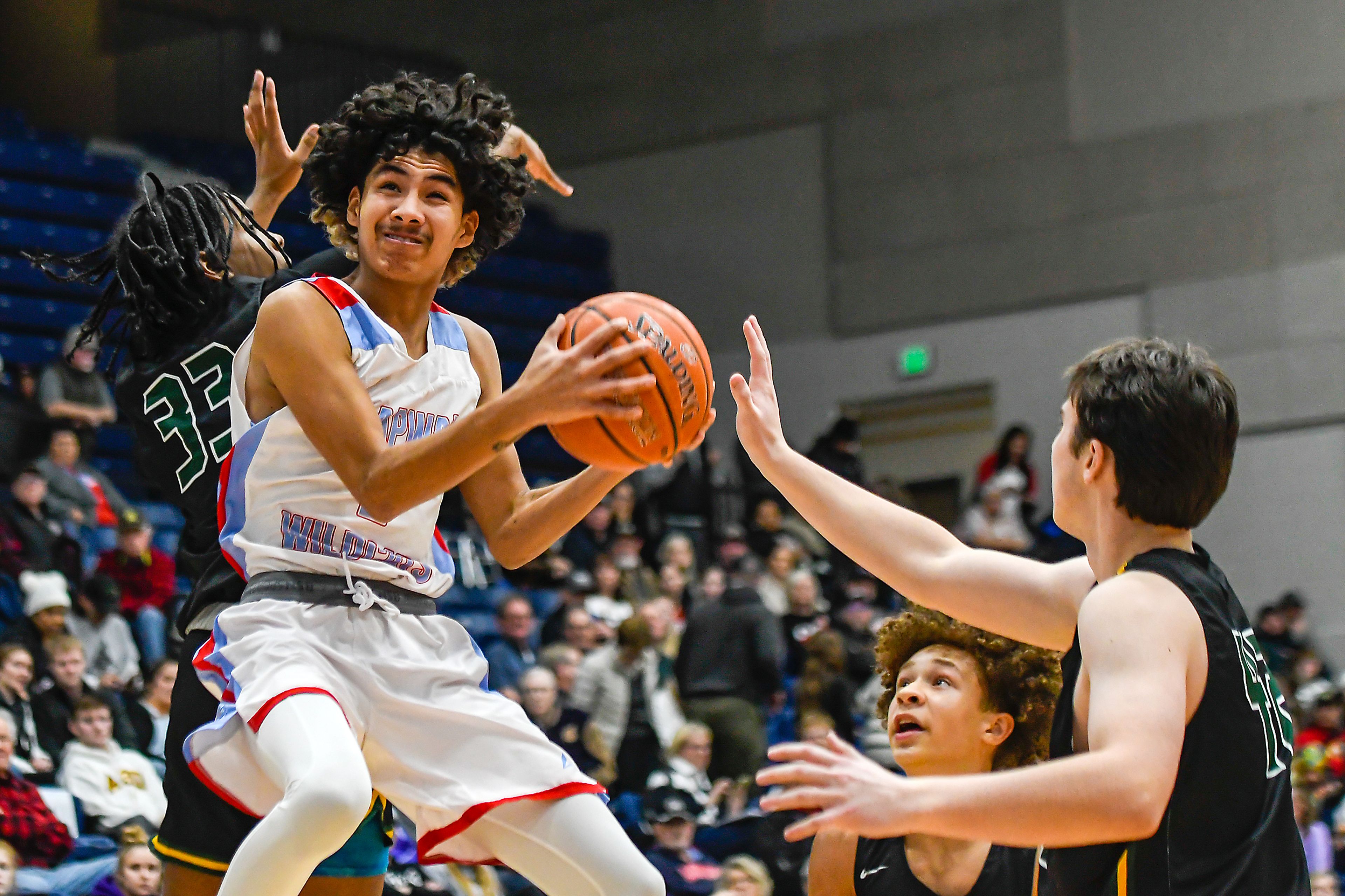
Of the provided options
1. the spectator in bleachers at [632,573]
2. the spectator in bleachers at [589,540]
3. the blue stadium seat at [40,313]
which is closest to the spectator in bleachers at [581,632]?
the spectator in bleachers at [632,573]

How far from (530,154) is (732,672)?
5.29 m

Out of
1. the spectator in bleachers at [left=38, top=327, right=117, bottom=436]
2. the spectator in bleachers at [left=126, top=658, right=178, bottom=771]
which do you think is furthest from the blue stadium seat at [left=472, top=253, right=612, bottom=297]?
the spectator in bleachers at [left=126, top=658, right=178, bottom=771]

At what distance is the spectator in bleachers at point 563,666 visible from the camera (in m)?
8.70

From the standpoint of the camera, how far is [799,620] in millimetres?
10438

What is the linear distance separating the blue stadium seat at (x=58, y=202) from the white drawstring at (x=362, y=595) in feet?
33.4

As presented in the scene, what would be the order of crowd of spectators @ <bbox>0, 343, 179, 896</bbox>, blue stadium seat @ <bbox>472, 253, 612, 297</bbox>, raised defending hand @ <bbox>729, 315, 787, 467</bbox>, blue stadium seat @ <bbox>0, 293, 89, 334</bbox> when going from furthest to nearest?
1. blue stadium seat @ <bbox>472, 253, 612, 297</bbox>
2. blue stadium seat @ <bbox>0, 293, 89, 334</bbox>
3. crowd of spectators @ <bbox>0, 343, 179, 896</bbox>
4. raised defending hand @ <bbox>729, 315, 787, 467</bbox>

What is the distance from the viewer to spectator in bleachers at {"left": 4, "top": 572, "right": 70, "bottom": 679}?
7.39 meters

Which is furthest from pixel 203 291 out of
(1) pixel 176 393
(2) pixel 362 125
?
(2) pixel 362 125

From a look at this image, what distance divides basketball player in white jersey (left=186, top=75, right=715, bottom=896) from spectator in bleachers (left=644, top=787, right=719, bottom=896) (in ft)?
13.3

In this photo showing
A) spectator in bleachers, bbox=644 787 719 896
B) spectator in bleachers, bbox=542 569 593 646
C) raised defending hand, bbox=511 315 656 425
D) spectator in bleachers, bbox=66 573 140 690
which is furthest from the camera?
spectator in bleachers, bbox=542 569 593 646

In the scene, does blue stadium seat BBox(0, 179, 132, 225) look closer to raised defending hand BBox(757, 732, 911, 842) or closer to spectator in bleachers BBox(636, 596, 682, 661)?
spectator in bleachers BBox(636, 596, 682, 661)

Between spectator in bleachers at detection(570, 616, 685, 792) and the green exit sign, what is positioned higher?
the green exit sign

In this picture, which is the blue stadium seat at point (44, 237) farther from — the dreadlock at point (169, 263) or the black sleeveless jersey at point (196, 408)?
the black sleeveless jersey at point (196, 408)

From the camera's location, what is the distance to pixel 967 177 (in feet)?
45.5
